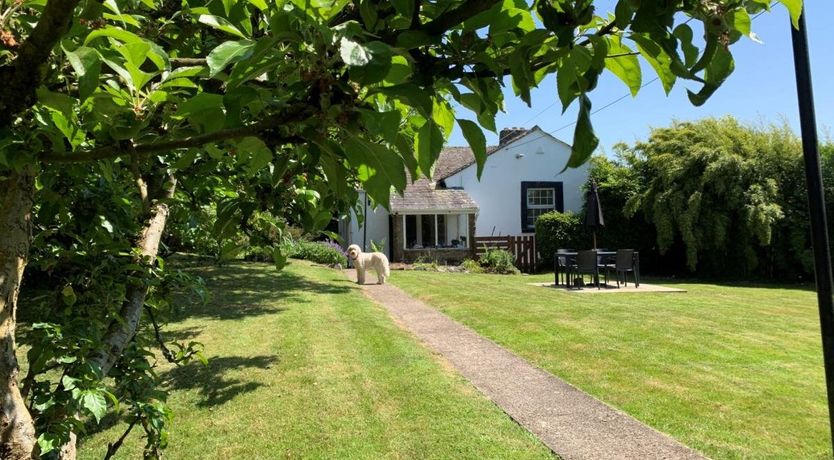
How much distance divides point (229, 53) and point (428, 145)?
396 mm

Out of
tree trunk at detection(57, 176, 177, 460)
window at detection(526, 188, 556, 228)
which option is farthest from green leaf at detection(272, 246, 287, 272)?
window at detection(526, 188, 556, 228)

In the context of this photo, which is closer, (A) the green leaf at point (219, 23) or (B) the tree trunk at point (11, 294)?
(A) the green leaf at point (219, 23)

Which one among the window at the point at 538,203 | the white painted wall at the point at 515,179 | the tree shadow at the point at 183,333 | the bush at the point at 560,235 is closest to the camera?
the tree shadow at the point at 183,333

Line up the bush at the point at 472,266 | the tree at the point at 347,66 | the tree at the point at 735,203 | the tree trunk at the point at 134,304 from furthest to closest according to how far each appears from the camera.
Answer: the bush at the point at 472,266
the tree at the point at 735,203
the tree trunk at the point at 134,304
the tree at the point at 347,66

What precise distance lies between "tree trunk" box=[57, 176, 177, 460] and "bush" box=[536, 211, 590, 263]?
21.6 metres

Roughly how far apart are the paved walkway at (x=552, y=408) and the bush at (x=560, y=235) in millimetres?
15192

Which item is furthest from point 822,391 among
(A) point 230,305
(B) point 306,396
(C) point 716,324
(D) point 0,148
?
(A) point 230,305

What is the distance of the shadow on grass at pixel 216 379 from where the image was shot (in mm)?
5794

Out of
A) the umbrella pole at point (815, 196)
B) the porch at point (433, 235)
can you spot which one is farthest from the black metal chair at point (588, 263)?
the umbrella pole at point (815, 196)

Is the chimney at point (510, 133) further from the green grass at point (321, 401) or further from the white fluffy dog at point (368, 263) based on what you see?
the green grass at point (321, 401)

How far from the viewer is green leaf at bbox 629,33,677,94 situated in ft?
2.61

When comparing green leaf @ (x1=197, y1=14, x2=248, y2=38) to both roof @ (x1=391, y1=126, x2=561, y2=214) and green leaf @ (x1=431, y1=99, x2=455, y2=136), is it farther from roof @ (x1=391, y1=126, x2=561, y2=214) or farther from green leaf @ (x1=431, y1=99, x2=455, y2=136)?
roof @ (x1=391, y1=126, x2=561, y2=214)

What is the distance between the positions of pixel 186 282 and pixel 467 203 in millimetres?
22879

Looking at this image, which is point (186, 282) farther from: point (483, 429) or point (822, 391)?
point (822, 391)
